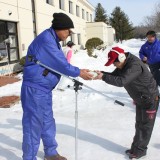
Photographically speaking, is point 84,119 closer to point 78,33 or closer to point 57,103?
point 57,103

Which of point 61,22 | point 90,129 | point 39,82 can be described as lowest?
point 90,129

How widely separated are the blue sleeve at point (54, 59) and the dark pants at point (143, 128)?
1.13 meters

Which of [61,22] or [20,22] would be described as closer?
[61,22]

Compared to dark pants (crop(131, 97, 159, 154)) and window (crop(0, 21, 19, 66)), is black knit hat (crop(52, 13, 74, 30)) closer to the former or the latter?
dark pants (crop(131, 97, 159, 154))

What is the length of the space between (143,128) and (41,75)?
158 cm

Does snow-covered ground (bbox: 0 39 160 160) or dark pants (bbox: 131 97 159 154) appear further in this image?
snow-covered ground (bbox: 0 39 160 160)

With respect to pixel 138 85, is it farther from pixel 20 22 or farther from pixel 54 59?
pixel 20 22

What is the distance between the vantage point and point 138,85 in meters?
4.07

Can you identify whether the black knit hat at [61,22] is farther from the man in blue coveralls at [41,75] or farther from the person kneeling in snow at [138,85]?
the person kneeling in snow at [138,85]

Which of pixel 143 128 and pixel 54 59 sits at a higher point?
pixel 54 59

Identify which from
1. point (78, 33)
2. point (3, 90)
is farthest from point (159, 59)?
point (78, 33)

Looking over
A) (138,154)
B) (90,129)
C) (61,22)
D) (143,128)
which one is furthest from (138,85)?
(90,129)

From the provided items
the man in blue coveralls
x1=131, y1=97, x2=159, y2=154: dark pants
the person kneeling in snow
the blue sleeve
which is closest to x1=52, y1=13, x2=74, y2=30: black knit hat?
the man in blue coveralls

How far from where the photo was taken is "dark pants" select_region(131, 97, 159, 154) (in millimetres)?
4199
